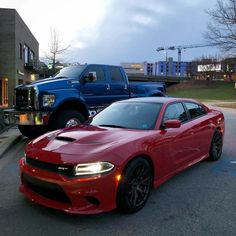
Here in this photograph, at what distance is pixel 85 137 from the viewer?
5297 mm

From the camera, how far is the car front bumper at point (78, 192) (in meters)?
4.49

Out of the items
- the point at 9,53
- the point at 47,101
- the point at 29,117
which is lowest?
the point at 29,117

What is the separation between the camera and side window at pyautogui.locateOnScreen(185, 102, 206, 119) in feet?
23.9

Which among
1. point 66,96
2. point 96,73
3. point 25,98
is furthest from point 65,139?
point 96,73

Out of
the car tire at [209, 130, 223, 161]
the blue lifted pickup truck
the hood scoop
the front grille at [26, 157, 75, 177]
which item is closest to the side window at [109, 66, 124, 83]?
the blue lifted pickup truck

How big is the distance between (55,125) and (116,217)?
517 cm

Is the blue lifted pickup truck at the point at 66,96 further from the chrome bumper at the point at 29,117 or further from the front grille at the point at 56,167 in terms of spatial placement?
the front grille at the point at 56,167

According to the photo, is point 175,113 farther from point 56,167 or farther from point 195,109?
point 56,167

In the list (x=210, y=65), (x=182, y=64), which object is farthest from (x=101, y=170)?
(x=182, y=64)

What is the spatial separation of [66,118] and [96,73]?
199 centimetres

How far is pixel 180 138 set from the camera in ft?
20.5

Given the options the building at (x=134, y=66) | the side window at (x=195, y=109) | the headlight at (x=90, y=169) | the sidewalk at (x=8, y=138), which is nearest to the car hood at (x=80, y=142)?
the headlight at (x=90, y=169)

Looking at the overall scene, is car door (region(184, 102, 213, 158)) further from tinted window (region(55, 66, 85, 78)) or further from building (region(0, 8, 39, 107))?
building (region(0, 8, 39, 107))

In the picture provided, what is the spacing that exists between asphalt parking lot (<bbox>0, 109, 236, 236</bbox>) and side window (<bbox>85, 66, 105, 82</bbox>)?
4.84 meters
